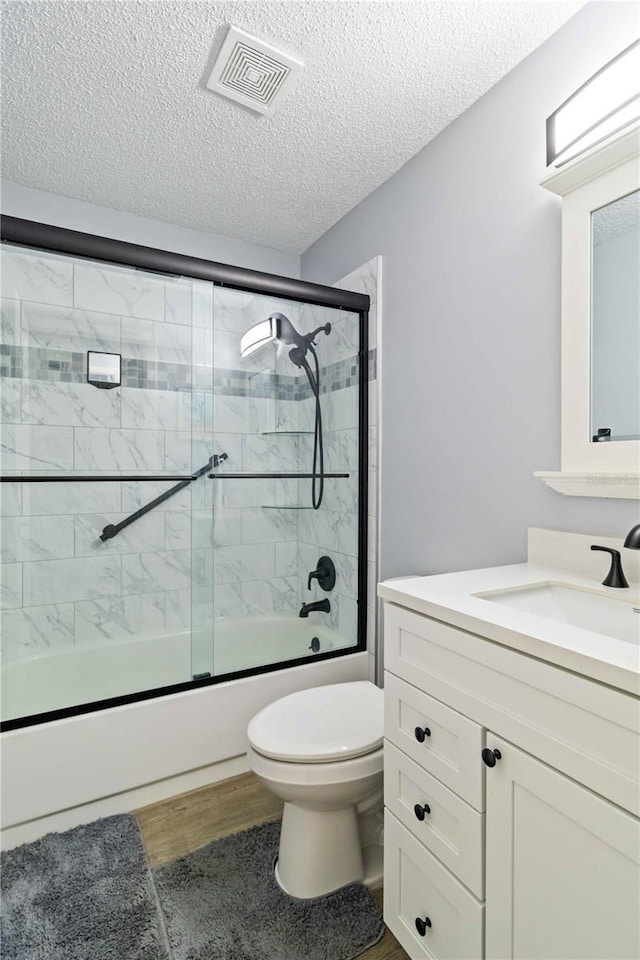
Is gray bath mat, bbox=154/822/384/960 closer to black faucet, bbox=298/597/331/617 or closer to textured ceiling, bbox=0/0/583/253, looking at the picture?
black faucet, bbox=298/597/331/617

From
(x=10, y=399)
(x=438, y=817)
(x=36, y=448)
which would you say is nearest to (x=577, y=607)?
(x=438, y=817)

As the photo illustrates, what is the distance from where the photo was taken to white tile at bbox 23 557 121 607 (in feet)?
6.62

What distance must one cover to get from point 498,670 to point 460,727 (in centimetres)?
16

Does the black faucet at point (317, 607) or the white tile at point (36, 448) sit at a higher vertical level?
the white tile at point (36, 448)

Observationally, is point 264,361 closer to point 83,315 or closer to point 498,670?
point 83,315

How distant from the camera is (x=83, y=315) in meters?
1.83

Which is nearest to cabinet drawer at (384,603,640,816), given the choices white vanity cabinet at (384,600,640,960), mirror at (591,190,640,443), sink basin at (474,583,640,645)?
white vanity cabinet at (384,600,640,960)

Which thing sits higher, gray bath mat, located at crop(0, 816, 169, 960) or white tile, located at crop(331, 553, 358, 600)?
white tile, located at crop(331, 553, 358, 600)

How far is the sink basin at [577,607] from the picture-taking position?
99 cm

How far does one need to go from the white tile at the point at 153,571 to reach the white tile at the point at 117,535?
4 centimetres

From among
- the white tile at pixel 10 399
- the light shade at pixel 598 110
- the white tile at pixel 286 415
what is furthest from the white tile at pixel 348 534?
the light shade at pixel 598 110

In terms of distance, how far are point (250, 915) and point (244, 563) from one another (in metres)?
1.15

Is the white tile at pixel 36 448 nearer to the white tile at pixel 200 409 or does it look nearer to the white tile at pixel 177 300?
the white tile at pixel 200 409

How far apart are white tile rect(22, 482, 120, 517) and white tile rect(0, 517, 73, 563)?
0.05 metres
